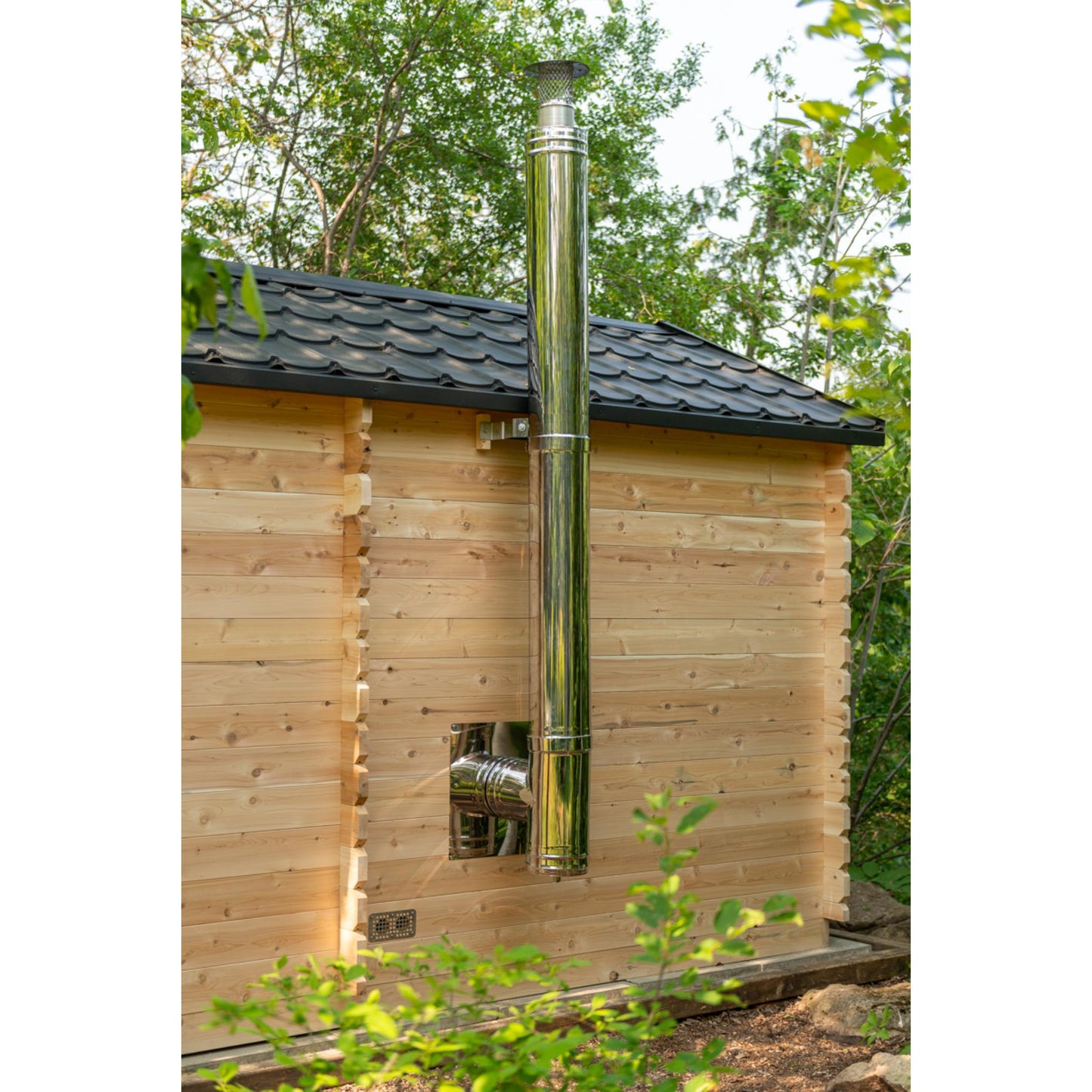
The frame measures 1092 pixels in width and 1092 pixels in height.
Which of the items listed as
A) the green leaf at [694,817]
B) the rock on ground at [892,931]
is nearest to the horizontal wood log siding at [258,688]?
the green leaf at [694,817]

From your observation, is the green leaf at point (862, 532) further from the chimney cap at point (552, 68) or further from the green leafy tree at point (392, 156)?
the green leafy tree at point (392, 156)

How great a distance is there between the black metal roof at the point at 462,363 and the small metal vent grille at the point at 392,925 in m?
1.84

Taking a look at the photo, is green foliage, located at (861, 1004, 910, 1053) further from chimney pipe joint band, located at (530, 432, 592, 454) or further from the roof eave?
chimney pipe joint band, located at (530, 432, 592, 454)

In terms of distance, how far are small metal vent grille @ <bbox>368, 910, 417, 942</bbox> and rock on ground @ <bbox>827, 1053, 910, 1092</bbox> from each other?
1.55 meters

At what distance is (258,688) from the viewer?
420 centimetres

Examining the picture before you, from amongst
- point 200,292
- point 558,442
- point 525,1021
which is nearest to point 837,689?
point 558,442

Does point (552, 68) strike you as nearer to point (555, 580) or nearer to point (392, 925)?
point (555, 580)

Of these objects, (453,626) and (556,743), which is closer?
(556,743)

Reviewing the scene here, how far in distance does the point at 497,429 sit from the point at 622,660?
1.13 meters
